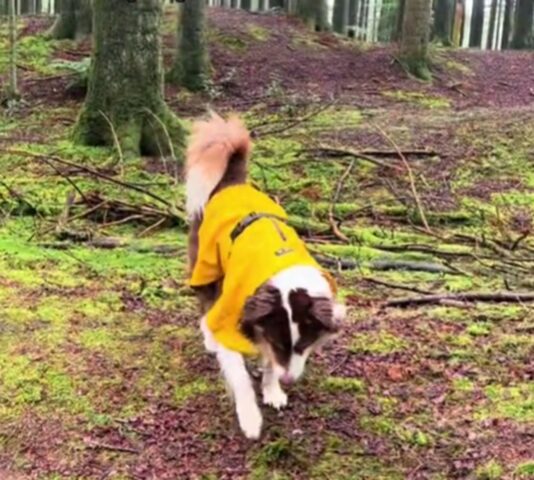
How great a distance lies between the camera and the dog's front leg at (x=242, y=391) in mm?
3566

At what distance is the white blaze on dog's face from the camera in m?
3.30

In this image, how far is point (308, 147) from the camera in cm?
870

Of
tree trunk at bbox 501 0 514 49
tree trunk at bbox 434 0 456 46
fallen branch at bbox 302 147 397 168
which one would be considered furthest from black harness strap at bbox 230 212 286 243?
tree trunk at bbox 501 0 514 49

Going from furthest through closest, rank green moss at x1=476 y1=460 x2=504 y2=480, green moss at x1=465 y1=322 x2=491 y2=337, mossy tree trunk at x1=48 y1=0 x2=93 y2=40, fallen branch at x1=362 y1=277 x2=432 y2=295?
mossy tree trunk at x1=48 y1=0 x2=93 y2=40 < fallen branch at x1=362 y1=277 x2=432 y2=295 < green moss at x1=465 y1=322 x2=491 y2=337 < green moss at x1=476 y1=460 x2=504 y2=480

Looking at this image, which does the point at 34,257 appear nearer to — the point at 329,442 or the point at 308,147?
the point at 329,442

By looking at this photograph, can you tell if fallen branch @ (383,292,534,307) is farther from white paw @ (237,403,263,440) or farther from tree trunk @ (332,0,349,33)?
tree trunk @ (332,0,349,33)

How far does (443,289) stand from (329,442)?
2054 mm

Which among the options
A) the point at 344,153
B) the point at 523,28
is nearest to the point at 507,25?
the point at 523,28

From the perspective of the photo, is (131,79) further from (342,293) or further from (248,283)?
(248,283)

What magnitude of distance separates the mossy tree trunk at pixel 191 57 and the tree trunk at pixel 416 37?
150 inches

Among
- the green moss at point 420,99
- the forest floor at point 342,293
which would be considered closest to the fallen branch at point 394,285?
the forest floor at point 342,293

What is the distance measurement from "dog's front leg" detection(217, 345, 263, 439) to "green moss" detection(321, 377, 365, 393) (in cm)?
45

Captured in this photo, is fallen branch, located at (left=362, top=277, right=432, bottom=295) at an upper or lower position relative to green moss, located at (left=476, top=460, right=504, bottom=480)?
upper

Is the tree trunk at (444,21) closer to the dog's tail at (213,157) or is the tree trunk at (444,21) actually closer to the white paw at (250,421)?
the dog's tail at (213,157)
